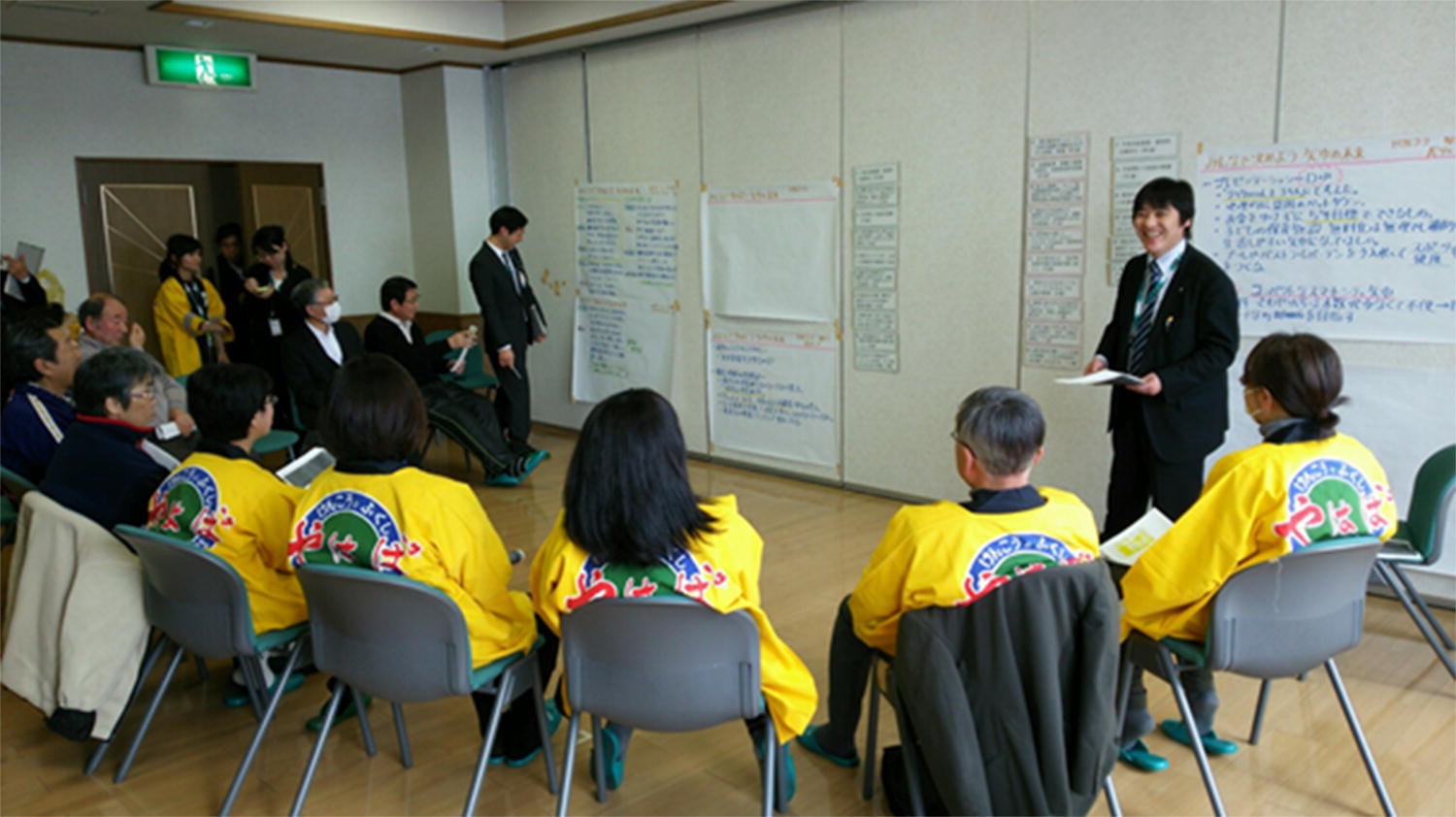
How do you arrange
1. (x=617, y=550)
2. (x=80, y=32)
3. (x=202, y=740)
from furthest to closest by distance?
(x=80, y=32) < (x=202, y=740) < (x=617, y=550)

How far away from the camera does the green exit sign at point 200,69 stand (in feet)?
20.3

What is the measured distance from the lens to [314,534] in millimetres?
2312

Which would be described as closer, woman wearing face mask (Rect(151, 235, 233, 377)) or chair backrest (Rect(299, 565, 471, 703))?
chair backrest (Rect(299, 565, 471, 703))

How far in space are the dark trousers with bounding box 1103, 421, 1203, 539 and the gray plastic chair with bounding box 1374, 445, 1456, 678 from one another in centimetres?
58

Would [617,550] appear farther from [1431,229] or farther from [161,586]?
[1431,229]

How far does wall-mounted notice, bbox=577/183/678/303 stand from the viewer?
6.15 meters

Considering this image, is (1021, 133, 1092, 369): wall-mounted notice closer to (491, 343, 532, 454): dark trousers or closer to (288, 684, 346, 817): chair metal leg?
(491, 343, 532, 454): dark trousers

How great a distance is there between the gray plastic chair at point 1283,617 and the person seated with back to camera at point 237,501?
206cm

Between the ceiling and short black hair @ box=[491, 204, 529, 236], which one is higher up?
the ceiling

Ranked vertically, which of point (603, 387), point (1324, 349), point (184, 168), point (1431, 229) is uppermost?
point (184, 168)

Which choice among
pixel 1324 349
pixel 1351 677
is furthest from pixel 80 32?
pixel 1351 677

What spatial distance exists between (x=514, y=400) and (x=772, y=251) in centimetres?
168

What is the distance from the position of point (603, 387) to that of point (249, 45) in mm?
2965

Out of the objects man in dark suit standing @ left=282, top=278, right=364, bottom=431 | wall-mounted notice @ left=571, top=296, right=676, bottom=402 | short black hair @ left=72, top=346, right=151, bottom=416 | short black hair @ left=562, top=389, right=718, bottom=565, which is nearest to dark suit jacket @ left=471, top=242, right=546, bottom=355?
wall-mounted notice @ left=571, top=296, right=676, bottom=402
